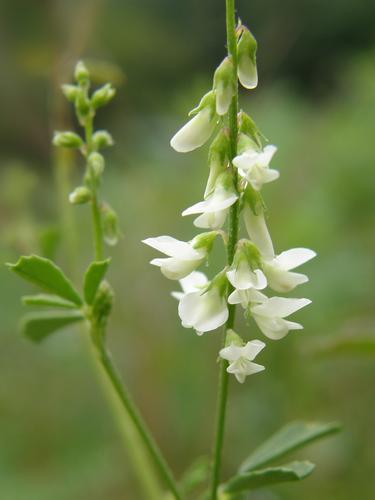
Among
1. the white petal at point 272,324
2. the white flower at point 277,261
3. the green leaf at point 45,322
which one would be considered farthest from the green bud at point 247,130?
the green leaf at point 45,322

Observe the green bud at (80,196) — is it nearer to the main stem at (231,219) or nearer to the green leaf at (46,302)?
the green leaf at (46,302)

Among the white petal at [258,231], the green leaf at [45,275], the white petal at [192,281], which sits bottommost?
the white petal at [192,281]

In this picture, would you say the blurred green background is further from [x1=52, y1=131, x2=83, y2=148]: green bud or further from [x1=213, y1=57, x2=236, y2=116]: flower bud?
[x1=213, y1=57, x2=236, y2=116]: flower bud

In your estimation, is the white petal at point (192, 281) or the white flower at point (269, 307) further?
the white petal at point (192, 281)

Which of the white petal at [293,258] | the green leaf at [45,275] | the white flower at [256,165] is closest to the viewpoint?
the white flower at [256,165]

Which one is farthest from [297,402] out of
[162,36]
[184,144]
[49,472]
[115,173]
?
[162,36]

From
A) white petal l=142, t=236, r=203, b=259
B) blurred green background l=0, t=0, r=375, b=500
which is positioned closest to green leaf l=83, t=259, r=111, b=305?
white petal l=142, t=236, r=203, b=259
